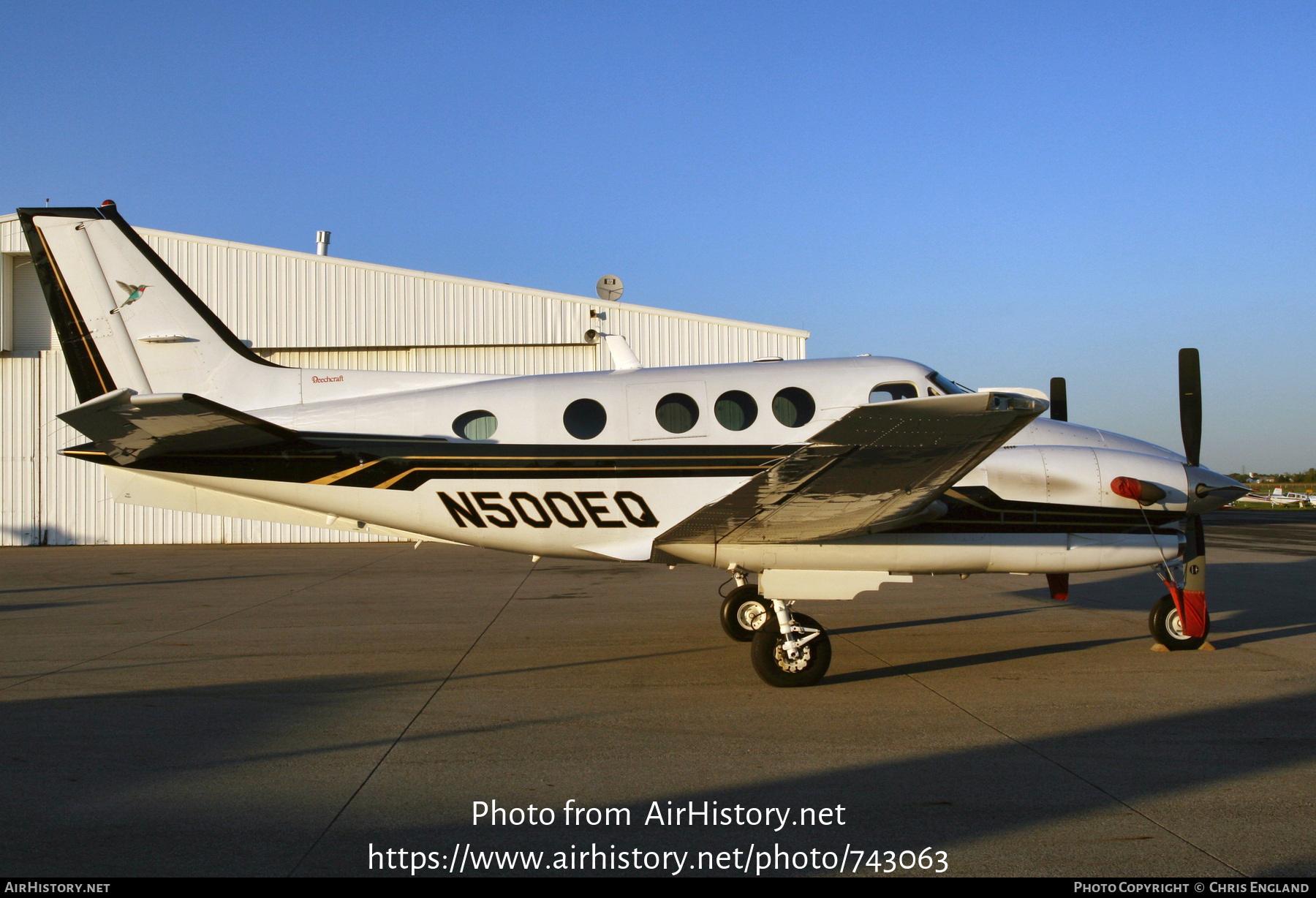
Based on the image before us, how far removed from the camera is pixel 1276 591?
1355 cm

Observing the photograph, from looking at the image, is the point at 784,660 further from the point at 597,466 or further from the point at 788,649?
the point at 597,466

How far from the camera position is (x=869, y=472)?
6.75 metres

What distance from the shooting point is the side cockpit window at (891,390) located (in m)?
8.30

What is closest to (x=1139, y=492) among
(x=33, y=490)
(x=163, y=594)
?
(x=163, y=594)

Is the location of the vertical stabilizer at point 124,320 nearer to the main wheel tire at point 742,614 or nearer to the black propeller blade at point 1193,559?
the main wheel tire at point 742,614

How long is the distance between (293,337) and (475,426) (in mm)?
20536

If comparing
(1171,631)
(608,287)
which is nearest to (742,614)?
(1171,631)

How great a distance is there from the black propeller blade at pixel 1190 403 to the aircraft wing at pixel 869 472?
3.44m

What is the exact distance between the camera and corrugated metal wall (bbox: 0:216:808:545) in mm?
25641

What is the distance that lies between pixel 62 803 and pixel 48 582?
14.2 metres

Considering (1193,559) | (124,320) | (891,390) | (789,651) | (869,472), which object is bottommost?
(789,651)

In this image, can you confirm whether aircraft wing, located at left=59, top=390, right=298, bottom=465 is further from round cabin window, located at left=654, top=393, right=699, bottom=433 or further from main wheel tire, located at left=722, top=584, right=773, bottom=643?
main wheel tire, located at left=722, top=584, right=773, bottom=643

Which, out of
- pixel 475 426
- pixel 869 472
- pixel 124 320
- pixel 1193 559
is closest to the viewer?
pixel 869 472

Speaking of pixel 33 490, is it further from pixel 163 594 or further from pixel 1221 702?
pixel 1221 702
